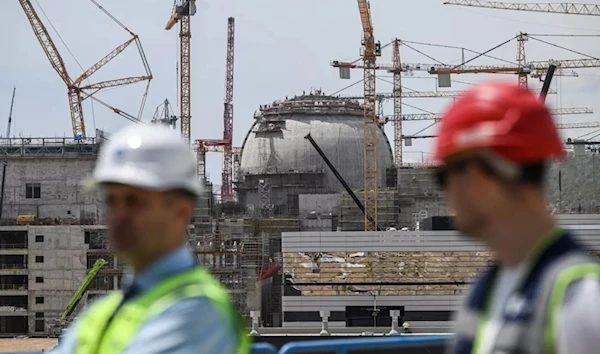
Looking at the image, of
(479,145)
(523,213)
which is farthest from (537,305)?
(479,145)

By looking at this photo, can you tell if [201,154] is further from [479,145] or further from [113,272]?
[479,145]

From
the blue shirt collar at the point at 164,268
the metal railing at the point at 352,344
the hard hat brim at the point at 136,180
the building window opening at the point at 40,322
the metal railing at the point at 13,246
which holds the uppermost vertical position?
the hard hat brim at the point at 136,180

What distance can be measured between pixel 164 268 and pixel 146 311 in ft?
0.47

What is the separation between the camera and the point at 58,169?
290ft

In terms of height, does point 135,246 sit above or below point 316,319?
above

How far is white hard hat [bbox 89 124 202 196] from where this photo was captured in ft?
9.62

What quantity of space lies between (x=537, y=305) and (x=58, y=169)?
291 ft

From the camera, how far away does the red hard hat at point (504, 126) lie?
2.46 meters

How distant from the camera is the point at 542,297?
241cm

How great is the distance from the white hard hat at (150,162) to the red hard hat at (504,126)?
2.58 feet

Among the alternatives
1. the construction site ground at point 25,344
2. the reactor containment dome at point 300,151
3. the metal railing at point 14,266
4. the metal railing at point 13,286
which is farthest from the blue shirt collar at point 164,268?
the reactor containment dome at point 300,151

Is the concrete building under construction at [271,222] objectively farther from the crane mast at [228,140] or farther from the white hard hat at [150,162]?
the white hard hat at [150,162]

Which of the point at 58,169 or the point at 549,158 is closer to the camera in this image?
the point at 549,158

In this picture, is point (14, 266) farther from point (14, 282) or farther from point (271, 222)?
point (271, 222)
